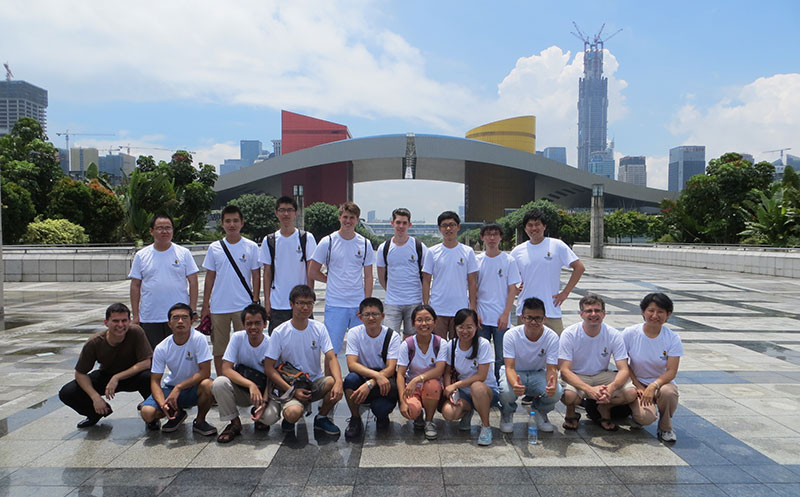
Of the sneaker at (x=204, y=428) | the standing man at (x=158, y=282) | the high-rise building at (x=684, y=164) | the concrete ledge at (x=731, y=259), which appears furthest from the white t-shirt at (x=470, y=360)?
the high-rise building at (x=684, y=164)

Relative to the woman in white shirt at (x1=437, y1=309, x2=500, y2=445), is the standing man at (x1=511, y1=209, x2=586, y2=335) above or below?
above

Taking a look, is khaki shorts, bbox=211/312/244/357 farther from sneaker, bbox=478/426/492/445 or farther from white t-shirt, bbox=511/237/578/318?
white t-shirt, bbox=511/237/578/318

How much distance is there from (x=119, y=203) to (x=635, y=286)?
21418mm

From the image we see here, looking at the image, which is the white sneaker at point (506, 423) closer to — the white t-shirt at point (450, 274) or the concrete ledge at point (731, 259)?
the white t-shirt at point (450, 274)

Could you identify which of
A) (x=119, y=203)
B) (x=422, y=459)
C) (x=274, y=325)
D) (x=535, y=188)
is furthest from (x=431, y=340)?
(x=535, y=188)

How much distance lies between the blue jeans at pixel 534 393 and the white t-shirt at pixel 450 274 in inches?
32.5

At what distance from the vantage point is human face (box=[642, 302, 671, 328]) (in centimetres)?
372

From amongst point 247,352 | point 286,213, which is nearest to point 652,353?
point 247,352

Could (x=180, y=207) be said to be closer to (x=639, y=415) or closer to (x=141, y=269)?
(x=141, y=269)

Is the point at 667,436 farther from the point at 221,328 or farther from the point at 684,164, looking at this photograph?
the point at 684,164

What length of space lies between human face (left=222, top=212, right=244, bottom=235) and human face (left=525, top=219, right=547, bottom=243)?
2610 millimetres

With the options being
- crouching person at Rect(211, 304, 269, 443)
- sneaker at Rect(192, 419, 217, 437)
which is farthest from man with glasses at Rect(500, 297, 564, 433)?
sneaker at Rect(192, 419, 217, 437)

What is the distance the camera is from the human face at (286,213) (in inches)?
177

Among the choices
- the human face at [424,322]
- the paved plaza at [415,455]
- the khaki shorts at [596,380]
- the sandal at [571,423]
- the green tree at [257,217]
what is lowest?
the paved plaza at [415,455]
